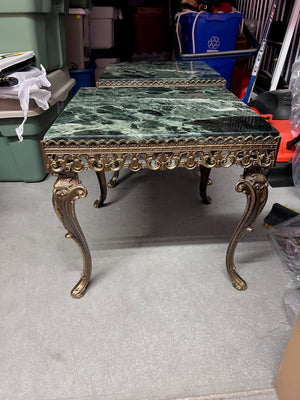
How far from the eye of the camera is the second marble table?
2.73 ft

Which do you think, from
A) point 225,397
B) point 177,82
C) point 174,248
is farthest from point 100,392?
→ point 177,82

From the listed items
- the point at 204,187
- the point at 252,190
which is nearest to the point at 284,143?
the point at 204,187

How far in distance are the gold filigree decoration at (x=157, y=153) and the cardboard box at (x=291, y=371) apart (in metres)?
0.45

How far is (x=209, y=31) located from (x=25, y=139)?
170 centimetres

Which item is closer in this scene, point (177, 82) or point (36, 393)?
point (36, 393)

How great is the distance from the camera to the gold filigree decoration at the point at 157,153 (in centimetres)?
83

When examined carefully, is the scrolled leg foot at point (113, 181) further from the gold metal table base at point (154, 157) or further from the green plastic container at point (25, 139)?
the gold metal table base at point (154, 157)

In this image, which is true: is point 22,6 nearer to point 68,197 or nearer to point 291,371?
point 68,197

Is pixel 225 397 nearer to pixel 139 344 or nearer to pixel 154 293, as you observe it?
pixel 139 344

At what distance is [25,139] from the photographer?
1.68 meters

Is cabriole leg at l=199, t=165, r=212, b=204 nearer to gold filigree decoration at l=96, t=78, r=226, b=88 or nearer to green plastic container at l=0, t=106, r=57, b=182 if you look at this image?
gold filigree decoration at l=96, t=78, r=226, b=88

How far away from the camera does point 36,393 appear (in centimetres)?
80

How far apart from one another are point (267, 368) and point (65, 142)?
33.5 inches

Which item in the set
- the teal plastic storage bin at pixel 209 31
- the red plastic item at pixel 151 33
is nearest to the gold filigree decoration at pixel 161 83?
the teal plastic storage bin at pixel 209 31
